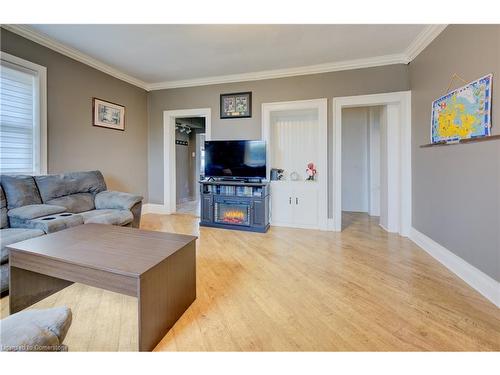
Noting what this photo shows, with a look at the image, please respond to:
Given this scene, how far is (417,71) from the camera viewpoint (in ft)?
10.1

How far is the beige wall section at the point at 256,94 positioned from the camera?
3.48 metres

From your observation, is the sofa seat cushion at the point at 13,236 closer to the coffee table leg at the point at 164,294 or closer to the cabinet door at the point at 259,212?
the coffee table leg at the point at 164,294

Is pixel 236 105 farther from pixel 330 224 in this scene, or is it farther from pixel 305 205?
pixel 330 224

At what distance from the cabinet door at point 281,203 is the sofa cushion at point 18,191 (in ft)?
10.2

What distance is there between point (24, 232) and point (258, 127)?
330 centimetres

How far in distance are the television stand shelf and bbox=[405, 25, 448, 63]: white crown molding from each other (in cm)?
269

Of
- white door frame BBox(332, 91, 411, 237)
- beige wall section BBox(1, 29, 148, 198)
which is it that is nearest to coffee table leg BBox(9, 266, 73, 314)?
beige wall section BBox(1, 29, 148, 198)

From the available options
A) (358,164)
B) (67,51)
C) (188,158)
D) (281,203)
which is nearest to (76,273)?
(281,203)

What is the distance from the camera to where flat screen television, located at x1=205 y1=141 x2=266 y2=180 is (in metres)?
3.80

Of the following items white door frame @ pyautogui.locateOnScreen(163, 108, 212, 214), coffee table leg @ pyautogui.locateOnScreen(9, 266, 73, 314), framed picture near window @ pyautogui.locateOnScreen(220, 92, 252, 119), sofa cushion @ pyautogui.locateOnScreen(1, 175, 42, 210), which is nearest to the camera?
coffee table leg @ pyautogui.locateOnScreen(9, 266, 73, 314)

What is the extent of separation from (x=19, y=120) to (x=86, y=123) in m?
0.84

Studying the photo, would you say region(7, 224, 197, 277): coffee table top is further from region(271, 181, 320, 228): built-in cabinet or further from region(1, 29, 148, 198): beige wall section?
region(271, 181, 320, 228): built-in cabinet

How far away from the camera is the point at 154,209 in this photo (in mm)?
4898
